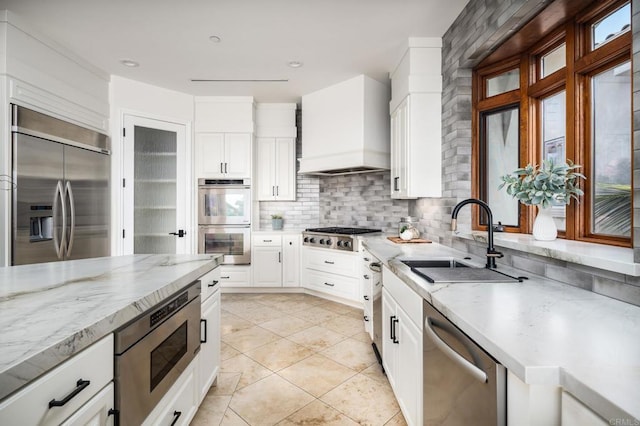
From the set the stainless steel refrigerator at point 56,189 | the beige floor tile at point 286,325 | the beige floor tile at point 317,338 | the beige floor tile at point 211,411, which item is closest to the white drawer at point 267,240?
the beige floor tile at point 286,325

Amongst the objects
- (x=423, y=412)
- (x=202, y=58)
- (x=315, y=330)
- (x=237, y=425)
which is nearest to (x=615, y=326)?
(x=423, y=412)

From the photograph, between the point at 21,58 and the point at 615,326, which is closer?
the point at 615,326

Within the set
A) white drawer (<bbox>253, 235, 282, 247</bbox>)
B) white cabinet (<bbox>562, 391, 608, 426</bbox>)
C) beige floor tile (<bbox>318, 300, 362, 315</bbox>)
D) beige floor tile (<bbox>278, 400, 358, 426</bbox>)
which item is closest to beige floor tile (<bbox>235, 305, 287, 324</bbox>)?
beige floor tile (<bbox>318, 300, 362, 315</bbox>)

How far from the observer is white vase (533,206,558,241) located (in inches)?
70.0

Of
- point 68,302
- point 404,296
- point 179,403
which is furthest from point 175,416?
point 404,296

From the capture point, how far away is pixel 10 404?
26.2 inches

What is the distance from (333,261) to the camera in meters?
4.05

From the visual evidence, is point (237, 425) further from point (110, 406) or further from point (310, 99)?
point (310, 99)

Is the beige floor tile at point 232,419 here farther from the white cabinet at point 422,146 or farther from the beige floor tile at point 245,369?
the white cabinet at point 422,146

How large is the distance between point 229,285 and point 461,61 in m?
3.70

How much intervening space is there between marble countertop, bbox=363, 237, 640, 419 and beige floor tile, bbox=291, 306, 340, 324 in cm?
212

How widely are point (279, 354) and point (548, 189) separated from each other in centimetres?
217

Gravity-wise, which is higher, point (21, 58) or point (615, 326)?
point (21, 58)

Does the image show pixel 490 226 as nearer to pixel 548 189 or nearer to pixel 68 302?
pixel 548 189
